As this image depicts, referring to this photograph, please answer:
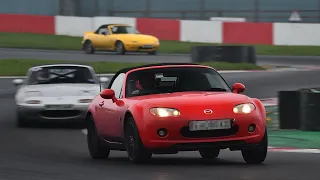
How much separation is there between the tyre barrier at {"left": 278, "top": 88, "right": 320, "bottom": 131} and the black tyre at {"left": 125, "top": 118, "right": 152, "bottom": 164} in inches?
172

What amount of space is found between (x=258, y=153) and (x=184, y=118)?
3.16 ft

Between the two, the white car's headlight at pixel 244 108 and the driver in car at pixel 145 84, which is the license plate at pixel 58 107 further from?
the white car's headlight at pixel 244 108

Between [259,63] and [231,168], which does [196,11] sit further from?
[231,168]

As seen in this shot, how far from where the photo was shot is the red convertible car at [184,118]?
10180mm

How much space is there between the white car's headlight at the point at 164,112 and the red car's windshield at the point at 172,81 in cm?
72

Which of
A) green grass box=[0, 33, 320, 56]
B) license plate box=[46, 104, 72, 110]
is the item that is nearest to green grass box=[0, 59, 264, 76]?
green grass box=[0, 33, 320, 56]

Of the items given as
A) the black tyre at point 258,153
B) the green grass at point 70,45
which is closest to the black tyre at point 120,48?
the green grass at point 70,45

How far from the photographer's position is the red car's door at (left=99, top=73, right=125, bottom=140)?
11211 millimetres

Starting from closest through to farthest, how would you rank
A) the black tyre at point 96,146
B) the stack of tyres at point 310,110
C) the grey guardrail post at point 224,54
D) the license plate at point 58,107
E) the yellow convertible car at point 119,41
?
the black tyre at point 96,146 → the stack of tyres at point 310,110 → the license plate at point 58,107 → the grey guardrail post at point 224,54 → the yellow convertible car at point 119,41

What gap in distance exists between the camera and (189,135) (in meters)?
10.2

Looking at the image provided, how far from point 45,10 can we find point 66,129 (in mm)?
36184

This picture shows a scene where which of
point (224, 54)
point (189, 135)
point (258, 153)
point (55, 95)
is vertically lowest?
point (224, 54)

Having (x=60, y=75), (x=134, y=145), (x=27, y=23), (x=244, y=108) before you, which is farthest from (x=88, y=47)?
(x=244, y=108)

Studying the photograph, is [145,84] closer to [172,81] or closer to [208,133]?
[172,81]
